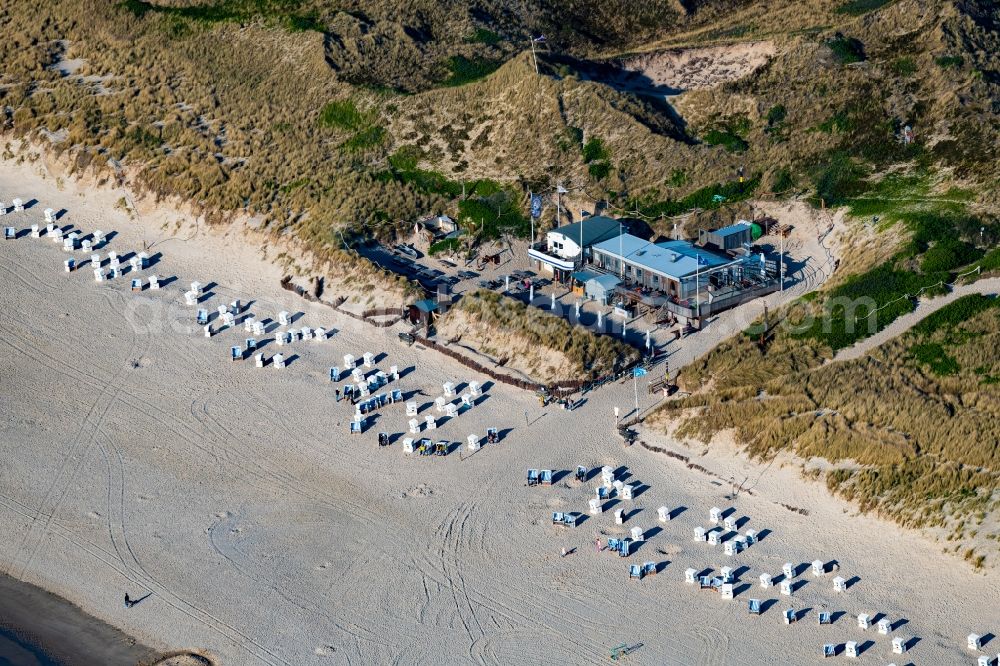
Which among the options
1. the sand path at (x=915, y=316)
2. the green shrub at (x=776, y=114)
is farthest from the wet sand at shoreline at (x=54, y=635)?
the green shrub at (x=776, y=114)

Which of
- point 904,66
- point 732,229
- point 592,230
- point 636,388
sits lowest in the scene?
point 636,388

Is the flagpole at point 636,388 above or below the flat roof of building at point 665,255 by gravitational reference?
below

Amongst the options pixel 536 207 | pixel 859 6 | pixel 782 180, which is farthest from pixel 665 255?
pixel 859 6

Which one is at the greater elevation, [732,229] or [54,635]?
[732,229]

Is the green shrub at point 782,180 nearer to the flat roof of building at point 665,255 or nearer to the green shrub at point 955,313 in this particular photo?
the flat roof of building at point 665,255

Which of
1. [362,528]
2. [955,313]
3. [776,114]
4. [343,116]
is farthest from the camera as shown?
[343,116]

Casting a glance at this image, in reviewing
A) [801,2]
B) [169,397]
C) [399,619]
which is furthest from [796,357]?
[801,2]

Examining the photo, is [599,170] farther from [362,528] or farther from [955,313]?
[362,528]

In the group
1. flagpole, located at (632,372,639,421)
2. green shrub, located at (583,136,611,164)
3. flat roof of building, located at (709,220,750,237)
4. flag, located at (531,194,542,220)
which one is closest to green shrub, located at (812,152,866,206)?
flat roof of building, located at (709,220,750,237)

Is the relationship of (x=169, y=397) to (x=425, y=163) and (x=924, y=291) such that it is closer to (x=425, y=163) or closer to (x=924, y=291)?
(x=425, y=163)
